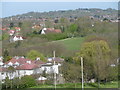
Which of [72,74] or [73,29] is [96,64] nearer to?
[72,74]

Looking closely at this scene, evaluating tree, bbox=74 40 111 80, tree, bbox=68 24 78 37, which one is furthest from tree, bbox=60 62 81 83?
tree, bbox=68 24 78 37

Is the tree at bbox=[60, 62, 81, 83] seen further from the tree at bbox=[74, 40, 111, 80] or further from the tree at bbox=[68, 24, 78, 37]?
the tree at bbox=[68, 24, 78, 37]

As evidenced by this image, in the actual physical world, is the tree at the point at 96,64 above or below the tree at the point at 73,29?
below

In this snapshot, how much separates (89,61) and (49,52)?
6886 millimetres

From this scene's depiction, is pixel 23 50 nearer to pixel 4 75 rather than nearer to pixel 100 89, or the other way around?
pixel 4 75

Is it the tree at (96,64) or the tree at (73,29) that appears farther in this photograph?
the tree at (73,29)

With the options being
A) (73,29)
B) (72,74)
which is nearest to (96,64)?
(72,74)

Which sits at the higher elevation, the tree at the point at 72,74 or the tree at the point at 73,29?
the tree at the point at 73,29

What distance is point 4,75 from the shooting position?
966cm

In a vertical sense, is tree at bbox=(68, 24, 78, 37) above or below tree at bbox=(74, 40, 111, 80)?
above

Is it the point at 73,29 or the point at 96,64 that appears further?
the point at 73,29

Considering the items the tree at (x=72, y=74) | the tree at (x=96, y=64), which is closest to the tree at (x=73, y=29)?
the tree at (x=96, y=64)

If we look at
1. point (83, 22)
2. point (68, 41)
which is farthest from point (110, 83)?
point (83, 22)

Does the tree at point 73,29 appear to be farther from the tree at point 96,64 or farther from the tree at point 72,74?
the tree at point 72,74
